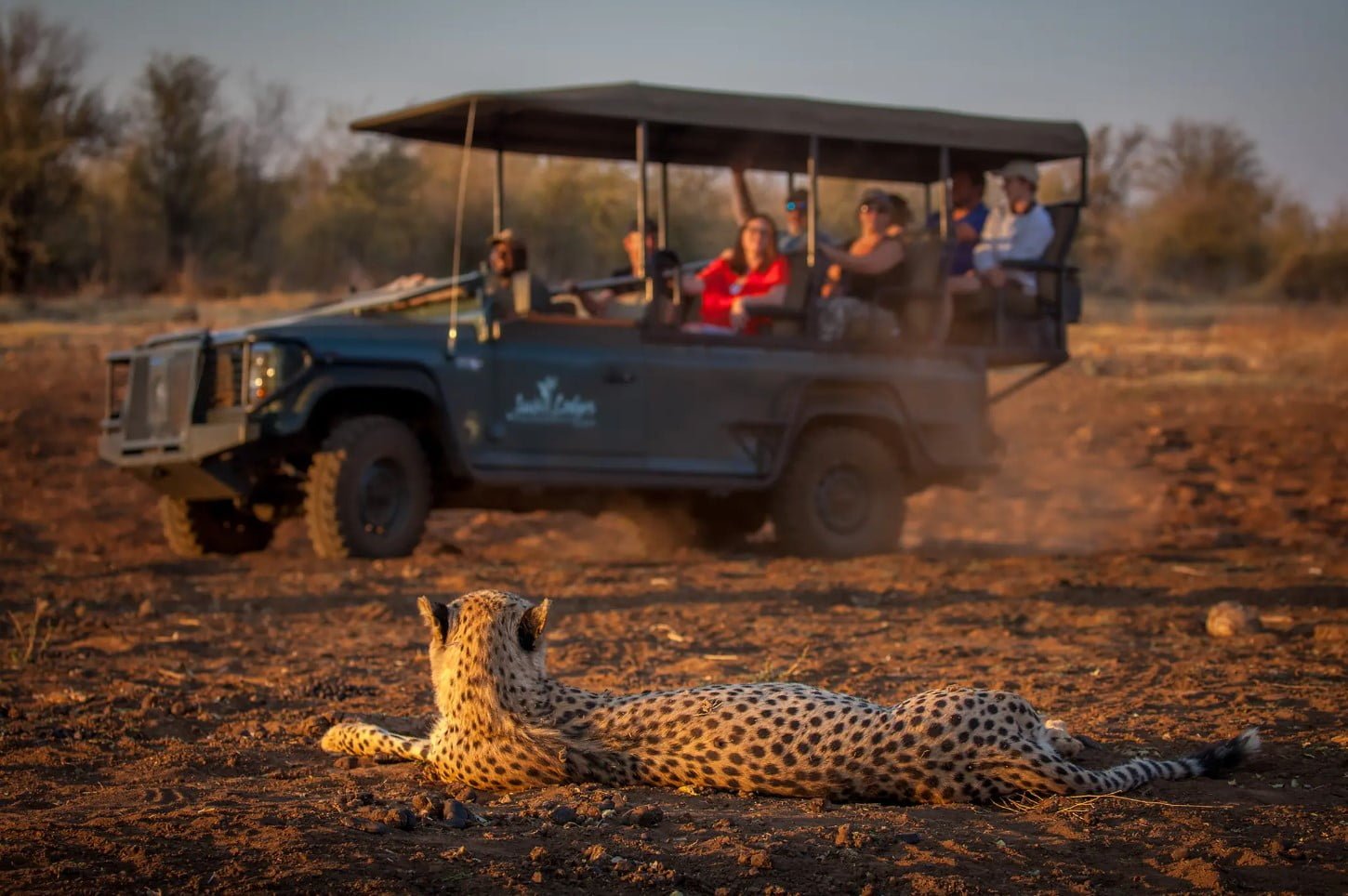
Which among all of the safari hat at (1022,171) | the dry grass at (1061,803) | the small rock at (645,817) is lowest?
the dry grass at (1061,803)

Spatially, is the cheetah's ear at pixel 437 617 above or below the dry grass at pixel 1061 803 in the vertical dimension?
above

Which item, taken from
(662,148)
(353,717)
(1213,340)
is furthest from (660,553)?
(1213,340)

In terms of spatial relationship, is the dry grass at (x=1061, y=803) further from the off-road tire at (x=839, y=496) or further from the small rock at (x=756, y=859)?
the off-road tire at (x=839, y=496)

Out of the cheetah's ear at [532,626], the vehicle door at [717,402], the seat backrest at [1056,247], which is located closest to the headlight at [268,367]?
the vehicle door at [717,402]

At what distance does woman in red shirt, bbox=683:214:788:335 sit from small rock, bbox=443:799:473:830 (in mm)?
6519

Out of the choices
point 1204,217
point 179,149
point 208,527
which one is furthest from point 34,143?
point 1204,217

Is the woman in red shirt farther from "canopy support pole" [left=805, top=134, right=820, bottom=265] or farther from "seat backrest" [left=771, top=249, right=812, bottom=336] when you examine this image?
"canopy support pole" [left=805, top=134, right=820, bottom=265]

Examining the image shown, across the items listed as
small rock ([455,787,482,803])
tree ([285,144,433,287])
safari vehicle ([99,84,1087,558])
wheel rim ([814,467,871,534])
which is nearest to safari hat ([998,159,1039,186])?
safari vehicle ([99,84,1087,558])

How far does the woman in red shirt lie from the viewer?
10.2 metres

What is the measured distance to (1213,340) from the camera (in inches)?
878

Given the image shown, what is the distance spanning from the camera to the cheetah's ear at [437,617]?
442 centimetres

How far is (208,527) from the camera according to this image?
9.88 meters

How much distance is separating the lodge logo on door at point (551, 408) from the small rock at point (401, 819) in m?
5.53

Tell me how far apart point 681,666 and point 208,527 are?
451 centimetres
